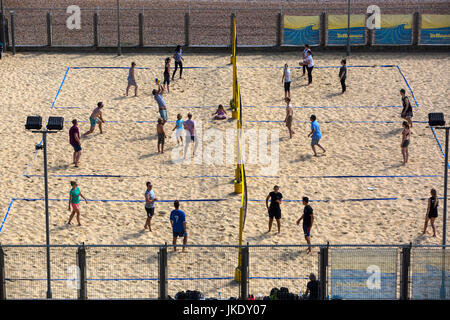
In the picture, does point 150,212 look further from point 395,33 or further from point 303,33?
point 395,33

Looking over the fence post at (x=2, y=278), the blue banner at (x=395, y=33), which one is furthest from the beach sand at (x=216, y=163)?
the blue banner at (x=395, y=33)

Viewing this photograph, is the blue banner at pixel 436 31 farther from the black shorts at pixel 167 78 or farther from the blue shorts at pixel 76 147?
the blue shorts at pixel 76 147

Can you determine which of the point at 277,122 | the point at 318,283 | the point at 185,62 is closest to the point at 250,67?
the point at 185,62

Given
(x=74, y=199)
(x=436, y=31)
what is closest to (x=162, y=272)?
(x=74, y=199)

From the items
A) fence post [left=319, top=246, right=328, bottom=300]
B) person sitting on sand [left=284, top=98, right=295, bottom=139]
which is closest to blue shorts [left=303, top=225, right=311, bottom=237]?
fence post [left=319, top=246, right=328, bottom=300]

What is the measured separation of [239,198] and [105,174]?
4124mm

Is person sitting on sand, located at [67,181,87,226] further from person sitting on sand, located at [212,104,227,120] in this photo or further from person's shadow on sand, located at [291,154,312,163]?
person sitting on sand, located at [212,104,227,120]

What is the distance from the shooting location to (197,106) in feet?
103

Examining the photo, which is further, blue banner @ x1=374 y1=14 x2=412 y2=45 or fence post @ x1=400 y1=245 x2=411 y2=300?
blue banner @ x1=374 y1=14 x2=412 y2=45

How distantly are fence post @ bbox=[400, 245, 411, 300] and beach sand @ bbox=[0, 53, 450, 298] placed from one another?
241cm

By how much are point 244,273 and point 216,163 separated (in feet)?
31.0

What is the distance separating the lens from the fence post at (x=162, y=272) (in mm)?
18109

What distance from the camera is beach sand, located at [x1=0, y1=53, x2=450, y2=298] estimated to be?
22734 millimetres


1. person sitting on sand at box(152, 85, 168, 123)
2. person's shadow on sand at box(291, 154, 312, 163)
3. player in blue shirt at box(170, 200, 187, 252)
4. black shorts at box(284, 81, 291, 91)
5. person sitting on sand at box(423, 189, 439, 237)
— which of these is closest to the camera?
player in blue shirt at box(170, 200, 187, 252)
